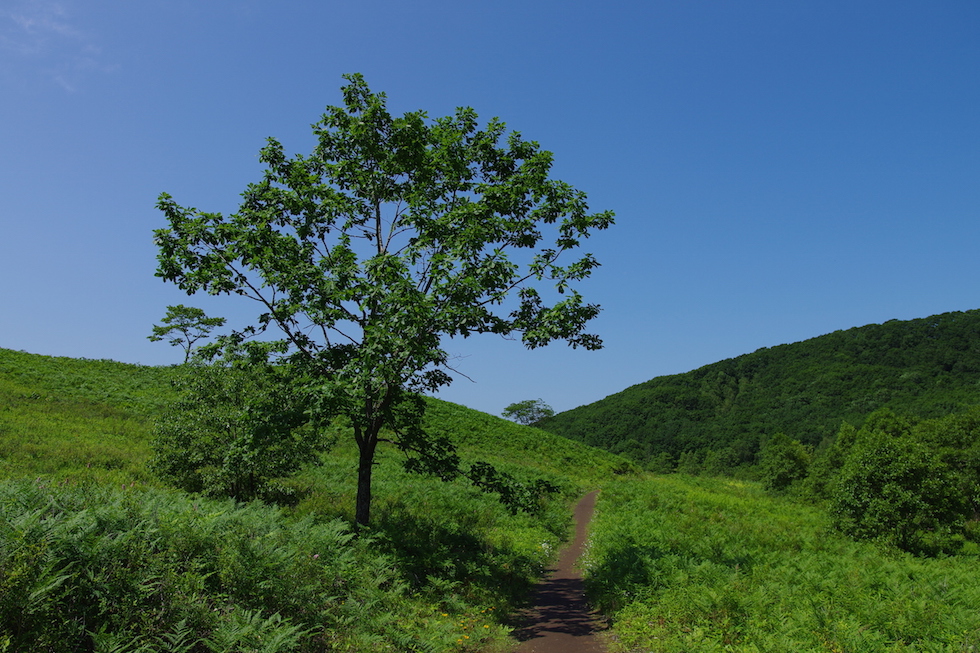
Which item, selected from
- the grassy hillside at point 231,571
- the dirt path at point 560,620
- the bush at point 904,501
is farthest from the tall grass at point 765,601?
the bush at point 904,501

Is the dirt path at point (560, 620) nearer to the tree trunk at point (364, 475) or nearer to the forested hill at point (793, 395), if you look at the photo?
the tree trunk at point (364, 475)

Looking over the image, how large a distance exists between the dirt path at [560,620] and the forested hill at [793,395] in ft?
344

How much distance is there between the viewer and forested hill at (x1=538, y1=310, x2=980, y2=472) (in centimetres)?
11900

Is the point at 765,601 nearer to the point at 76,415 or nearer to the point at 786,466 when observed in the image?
the point at 76,415

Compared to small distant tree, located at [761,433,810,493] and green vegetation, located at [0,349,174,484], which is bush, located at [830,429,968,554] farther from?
small distant tree, located at [761,433,810,493]

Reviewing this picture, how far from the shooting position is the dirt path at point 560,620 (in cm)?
913

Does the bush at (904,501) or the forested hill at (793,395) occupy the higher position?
the forested hill at (793,395)

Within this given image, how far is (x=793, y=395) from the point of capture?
152 m

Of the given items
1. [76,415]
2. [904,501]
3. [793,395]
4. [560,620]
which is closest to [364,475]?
[560,620]

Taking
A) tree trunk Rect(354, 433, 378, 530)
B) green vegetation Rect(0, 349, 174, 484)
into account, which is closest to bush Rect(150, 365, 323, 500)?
green vegetation Rect(0, 349, 174, 484)

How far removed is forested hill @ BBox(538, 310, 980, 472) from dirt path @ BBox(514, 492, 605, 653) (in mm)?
104751

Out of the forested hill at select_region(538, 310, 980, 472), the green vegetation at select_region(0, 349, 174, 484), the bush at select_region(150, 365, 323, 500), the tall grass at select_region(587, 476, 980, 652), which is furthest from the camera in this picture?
the forested hill at select_region(538, 310, 980, 472)

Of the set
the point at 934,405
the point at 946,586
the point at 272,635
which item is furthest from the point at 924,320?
the point at 272,635

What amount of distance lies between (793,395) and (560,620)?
547 feet
